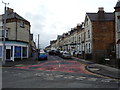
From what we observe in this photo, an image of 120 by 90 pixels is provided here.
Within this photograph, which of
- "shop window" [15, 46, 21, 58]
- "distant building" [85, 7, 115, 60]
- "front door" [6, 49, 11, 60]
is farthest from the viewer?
"distant building" [85, 7, 115, 60]

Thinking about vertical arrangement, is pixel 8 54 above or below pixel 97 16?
below

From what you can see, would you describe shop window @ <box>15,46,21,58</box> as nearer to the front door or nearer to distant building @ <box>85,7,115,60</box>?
the front door

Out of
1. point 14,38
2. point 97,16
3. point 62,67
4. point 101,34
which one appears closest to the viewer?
point 62,67

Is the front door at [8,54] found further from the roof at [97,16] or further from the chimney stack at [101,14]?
the chimney stack at [101,14]

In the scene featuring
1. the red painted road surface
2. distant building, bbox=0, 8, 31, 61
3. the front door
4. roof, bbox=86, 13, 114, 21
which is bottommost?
the red painted road surface

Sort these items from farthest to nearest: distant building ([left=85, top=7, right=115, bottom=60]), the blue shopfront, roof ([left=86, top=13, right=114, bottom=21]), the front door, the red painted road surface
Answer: roof ([left=86, top=13, right=114, bottom=21]), distant building ([left=85, top=7, right=115, bottom=60]), the front door, the blue shopfront, the red painted road surface

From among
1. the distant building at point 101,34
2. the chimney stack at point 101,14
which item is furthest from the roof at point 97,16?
the chimney stack at point 101,14

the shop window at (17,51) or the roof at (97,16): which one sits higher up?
the roof at (97,16)

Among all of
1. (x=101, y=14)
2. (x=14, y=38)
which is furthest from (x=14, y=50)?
(x=101, y=14)

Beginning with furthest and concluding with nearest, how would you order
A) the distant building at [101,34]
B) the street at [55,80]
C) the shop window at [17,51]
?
the distant building at [101,34] < the shop window at [17,51] < the street at [55,80]

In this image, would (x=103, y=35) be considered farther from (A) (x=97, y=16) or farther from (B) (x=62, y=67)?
(B) (x=62, y=67)

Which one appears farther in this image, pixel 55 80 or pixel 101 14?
pixel 101 14

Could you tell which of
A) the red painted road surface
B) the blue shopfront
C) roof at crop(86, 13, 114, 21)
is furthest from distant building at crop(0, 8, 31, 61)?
roof at crop(86, 13, 114, 21)

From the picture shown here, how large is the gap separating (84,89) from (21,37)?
26.4 metres
